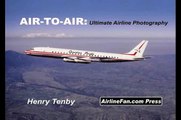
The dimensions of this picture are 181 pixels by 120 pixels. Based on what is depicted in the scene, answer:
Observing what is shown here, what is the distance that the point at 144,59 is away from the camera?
5992 mm

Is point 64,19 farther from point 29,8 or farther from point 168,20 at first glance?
point 168,20

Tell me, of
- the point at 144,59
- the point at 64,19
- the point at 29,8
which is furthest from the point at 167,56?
the point at 29,8

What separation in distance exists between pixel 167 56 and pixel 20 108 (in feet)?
5.23

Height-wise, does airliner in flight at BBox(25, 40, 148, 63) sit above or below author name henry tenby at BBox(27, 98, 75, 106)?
above

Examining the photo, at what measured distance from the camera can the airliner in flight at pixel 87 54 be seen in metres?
5.97
